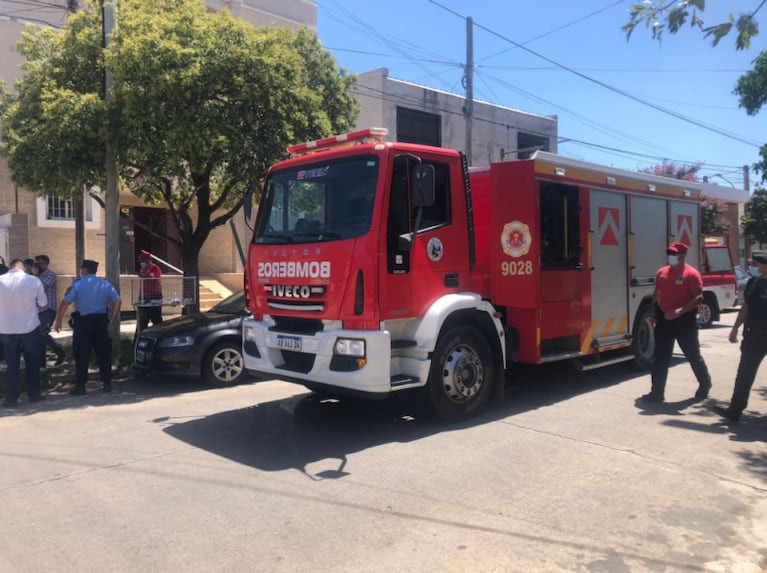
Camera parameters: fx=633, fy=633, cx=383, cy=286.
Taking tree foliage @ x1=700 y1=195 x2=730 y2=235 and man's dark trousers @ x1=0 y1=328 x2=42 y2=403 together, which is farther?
tree foliage @ x1=700 y1=195 x2=730 y2=235

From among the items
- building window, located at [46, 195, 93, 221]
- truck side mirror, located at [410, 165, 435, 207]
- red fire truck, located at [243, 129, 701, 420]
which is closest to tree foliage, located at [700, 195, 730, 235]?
red fire truck, located at [243, 129, 701, 420]

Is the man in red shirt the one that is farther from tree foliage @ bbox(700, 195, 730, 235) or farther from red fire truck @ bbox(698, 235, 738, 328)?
tree foliage @ bbox(700, 195, 730, 235)

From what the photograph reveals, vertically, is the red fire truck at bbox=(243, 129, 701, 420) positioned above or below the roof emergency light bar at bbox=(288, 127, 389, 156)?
below

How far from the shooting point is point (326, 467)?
5.28 metres

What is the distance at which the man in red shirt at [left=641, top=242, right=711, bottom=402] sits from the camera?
7469 millimetres

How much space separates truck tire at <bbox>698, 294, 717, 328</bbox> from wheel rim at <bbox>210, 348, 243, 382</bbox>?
11.1m

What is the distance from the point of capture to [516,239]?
713 cm

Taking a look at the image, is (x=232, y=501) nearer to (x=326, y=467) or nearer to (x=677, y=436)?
(x=326, y=467)

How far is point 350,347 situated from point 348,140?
7.03ft

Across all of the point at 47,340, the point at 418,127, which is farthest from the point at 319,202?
the point at 418,127

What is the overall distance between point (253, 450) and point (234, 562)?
2.13 metres

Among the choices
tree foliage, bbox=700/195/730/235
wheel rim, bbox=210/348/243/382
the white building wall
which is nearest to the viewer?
wheel rim, bbox=210/348/243/382

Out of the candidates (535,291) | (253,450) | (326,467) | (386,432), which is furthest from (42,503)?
(535,291)

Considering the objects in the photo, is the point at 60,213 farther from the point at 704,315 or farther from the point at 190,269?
the point at 704,315
